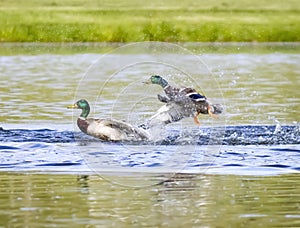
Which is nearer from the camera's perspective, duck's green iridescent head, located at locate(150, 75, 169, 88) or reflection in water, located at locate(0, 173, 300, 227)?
reflection in water, located at locate(0, 173, 300, 227)

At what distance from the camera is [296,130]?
23.0 meters

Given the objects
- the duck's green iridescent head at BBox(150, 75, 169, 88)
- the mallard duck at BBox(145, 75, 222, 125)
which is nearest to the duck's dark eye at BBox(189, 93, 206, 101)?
the mallard duck at BBox(145, 75, 222, 125)

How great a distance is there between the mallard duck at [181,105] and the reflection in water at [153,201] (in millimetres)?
3786

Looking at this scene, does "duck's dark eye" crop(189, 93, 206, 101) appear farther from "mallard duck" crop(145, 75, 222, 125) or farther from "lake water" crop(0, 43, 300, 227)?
"lake water" crop(0, 43, 300, 227)

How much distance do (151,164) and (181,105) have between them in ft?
9.69

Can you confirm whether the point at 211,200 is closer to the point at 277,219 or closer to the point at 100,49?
the point at 277,219

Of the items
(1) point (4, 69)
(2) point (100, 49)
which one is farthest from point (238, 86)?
(2) point (100, 49)

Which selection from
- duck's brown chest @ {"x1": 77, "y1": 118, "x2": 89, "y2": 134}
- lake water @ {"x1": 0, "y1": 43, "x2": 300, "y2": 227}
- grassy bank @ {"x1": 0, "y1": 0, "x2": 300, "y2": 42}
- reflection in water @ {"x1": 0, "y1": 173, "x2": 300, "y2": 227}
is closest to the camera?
reflection in water @ {"x1": 0, "y1": 173, "x2": 300, "y2": 227}

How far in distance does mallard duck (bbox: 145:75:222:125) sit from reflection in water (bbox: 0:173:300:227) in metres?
3.79

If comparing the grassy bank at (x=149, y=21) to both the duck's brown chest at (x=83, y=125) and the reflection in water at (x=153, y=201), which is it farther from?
the reflection in water at (x=153, y=201)

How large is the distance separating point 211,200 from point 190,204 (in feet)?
1.27

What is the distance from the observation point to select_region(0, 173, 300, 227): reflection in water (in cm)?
1401

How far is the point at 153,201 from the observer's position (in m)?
15.4

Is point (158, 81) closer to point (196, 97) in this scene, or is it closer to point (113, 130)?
point (196, 97)
